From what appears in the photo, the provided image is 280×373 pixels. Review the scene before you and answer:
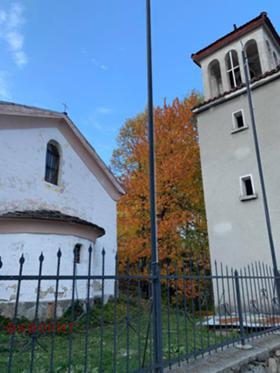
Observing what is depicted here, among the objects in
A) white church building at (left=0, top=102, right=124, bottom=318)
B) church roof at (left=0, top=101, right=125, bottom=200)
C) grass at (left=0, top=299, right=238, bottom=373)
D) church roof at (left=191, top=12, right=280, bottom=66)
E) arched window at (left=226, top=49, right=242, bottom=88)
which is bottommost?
grass at (left=0, top=299, right=238, bottom=373)

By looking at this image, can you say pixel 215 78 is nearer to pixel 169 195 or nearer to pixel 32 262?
pixel 169 195

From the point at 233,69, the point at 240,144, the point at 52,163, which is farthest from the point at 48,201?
the point at 233,69

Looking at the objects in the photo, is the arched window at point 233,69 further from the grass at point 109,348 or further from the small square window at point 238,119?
the grass at point 109,348

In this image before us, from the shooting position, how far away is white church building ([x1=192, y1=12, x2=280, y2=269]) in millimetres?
10344

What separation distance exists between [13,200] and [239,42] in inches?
468

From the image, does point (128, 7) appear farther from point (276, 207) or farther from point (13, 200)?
point (276, 207)

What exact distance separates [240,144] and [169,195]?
4.69 metres

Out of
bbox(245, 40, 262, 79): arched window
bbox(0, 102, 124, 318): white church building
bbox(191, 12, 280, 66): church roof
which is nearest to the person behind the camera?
bbox(0, 102, 124, 318): white church building

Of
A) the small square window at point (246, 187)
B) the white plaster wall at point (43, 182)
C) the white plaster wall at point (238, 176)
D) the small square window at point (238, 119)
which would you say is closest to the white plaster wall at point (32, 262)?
the white plaster wall at point (43, 182)

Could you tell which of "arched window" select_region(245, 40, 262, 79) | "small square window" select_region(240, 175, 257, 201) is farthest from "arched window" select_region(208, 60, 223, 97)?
"small square window" select_region(240, 175, 257, 201)

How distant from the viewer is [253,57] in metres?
13.6

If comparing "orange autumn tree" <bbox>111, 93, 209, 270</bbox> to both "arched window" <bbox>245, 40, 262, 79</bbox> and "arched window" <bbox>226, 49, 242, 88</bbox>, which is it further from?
"arched window" <bbox>245, 40, 262, 79</bbox>

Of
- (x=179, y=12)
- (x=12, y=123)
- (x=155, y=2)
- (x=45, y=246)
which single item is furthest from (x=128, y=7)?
(x=45, y=246)

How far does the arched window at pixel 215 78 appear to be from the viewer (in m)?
13.9
